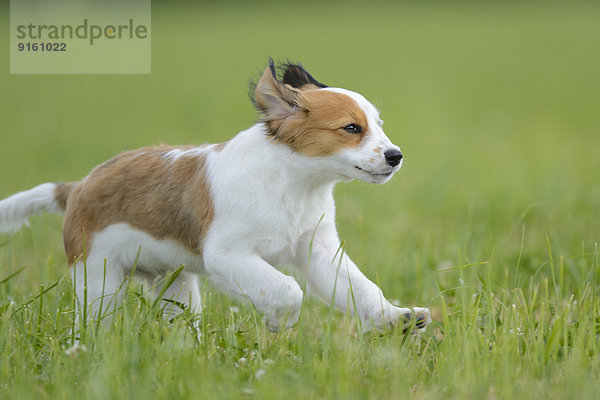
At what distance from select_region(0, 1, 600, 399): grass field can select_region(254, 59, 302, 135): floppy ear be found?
738 mm

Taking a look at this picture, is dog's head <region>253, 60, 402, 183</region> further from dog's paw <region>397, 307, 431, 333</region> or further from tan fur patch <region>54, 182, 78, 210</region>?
tan fur patch <region>54, 182, 78, 210</region>

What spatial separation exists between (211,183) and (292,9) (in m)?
34.1

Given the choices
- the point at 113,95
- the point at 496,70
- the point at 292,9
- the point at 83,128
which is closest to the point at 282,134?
the point at 83,128

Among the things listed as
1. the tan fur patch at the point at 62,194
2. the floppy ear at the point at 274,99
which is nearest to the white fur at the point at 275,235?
the floppy ear at the point at 274,99

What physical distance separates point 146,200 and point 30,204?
3.09 feet

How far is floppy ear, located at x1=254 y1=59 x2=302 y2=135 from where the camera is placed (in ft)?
13.2

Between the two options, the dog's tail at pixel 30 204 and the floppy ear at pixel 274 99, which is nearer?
the floppy ear at pixel 274 99

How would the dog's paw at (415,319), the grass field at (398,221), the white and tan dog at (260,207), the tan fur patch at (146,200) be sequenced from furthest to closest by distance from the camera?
1. the tan fur patch at (146,200)
2. the white and tan dog at (260,207)
3. the dog's paw at (415,319)
4. the grass field at (398,221)

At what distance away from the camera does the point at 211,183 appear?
419cm

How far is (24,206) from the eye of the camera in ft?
15.9

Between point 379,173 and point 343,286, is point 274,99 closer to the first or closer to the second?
point 379,173

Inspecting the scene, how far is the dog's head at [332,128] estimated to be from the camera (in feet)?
12.7

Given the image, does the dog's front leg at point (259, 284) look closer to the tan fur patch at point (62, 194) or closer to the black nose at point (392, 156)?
the black nose at point (392, 156)

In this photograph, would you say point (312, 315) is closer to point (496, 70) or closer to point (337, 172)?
point (337, 172)
